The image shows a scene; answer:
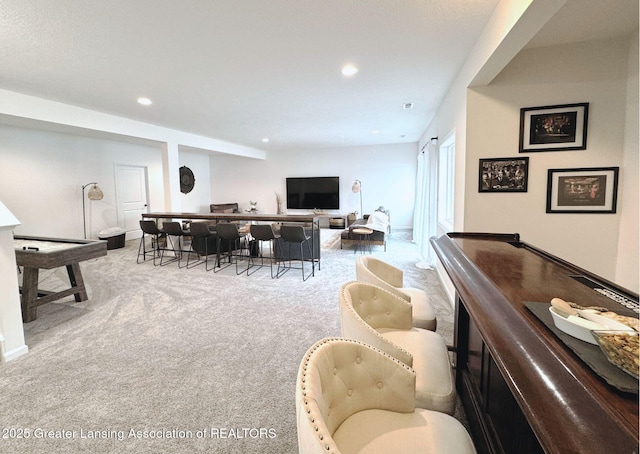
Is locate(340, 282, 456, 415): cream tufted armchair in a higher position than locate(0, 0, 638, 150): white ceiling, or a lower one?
lower

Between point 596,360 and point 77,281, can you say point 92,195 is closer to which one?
point 77,281

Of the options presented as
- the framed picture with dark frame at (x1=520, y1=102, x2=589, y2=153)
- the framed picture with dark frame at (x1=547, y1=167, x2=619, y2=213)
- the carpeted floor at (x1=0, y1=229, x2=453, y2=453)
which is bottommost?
the carpeted floor at (x1=0, y1=229, x2=453, y2=453)

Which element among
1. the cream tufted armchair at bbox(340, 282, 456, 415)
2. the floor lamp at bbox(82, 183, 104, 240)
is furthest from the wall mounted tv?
the cream tufted armchair at bbox(340, 282, 456, 415)

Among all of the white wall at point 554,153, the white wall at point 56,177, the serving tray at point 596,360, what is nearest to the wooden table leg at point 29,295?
the white wall at point 56,177

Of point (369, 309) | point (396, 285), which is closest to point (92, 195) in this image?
point (396, 285)

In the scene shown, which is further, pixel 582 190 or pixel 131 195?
pixel 131 195

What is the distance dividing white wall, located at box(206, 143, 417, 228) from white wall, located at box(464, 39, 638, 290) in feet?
19.6

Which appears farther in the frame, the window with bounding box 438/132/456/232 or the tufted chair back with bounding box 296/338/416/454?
the window with bounding box 438/132/456/232

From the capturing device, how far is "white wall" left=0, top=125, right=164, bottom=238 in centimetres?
512

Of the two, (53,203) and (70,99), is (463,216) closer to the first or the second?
(70,99)

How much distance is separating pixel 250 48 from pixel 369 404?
113 inches

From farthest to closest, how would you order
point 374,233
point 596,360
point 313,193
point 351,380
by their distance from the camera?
point 313,193
point 374,233
point 351,380
point 596,360

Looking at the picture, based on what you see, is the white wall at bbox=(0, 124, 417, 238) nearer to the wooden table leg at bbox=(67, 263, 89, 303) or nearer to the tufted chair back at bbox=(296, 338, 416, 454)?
the wooden table leg at bbox=(67, 263, 89, 303)

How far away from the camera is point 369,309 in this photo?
5.73 ft
